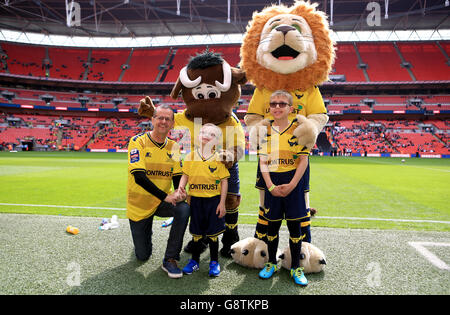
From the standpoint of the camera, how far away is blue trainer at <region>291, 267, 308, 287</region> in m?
2.32

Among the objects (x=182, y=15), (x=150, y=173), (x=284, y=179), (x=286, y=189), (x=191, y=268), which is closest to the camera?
(x=286, y=189)

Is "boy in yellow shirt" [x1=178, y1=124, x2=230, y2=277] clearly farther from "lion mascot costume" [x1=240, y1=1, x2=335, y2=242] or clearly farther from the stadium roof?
the stadium roof

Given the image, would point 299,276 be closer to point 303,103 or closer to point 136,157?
point 303,103

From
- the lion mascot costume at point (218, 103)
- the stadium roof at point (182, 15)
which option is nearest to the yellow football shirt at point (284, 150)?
the lion mascot costume at point (218, 103)

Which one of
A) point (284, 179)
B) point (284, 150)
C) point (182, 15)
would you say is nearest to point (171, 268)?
point (284, 179)

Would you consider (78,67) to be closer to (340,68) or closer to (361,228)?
(340,68)

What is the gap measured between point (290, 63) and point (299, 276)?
2.16m

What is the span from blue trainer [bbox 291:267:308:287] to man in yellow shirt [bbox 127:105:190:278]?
120cm

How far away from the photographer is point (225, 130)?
10.4ft

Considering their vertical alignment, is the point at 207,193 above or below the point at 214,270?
above

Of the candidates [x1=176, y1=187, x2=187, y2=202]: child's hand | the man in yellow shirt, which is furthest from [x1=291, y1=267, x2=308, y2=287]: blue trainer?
[x1=176, y1=187, x2=187, y2=202]: child's hand
